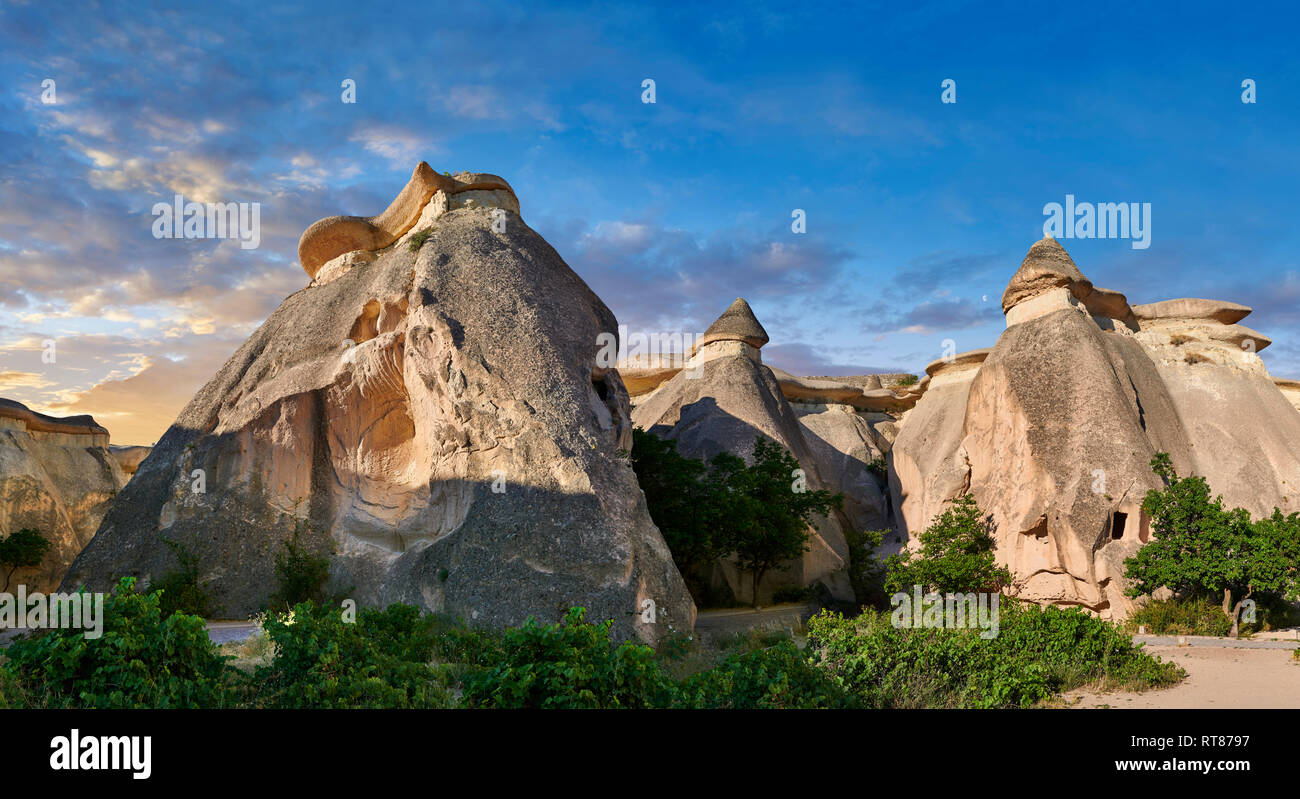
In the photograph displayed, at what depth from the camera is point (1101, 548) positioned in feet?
49.0

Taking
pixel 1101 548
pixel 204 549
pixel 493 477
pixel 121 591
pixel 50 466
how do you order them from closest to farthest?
pixel 121 591, pixel 493 477, pixel 204 549, pixel 1101 548, pixel 50 466

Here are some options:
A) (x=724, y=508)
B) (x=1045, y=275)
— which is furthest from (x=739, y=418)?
(x=1045, y=275)

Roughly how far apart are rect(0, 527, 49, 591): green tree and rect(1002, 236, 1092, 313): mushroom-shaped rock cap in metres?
24.2

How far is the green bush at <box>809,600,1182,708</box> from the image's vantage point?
23.1 ft

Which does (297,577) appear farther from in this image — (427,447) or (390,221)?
(390,221)

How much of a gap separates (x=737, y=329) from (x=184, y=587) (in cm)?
1628

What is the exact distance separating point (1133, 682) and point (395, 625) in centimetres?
749

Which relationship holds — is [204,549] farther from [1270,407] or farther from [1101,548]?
[1270,407]

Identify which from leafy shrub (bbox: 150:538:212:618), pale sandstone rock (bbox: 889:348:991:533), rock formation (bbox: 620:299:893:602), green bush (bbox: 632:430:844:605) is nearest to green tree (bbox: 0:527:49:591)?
leafy shrub (bbox: 150:538:212:618)

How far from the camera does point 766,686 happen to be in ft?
19.9

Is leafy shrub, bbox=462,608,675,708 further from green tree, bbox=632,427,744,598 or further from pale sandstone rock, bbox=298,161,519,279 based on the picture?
pale sandstone rock, bbox=298,161,519,279

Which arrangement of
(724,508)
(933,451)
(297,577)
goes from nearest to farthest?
(297,577) < (724,508) < (933,451)

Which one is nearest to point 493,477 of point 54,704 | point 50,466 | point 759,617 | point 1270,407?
point 54,704

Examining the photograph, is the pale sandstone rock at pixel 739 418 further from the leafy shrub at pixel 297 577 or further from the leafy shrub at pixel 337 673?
the leafy shrub at pixel 337 673
